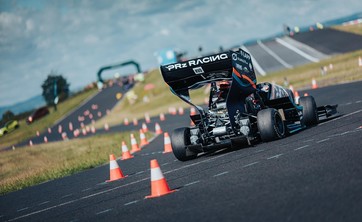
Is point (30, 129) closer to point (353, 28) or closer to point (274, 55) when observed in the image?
point (274, 55)

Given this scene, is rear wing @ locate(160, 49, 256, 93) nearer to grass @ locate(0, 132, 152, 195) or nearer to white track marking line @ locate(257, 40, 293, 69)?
grass @ locate(0, 132, 152, 195)

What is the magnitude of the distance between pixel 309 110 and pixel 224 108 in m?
2.76

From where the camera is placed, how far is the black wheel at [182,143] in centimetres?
1559

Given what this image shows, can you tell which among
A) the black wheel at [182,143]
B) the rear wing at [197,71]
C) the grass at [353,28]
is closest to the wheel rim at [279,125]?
the rear wing at [197,71]

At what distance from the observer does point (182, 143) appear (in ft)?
51.2

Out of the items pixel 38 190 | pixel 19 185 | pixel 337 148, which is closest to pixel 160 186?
pixel 337 148

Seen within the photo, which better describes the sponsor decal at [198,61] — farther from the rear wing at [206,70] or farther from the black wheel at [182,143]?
the black wheel at [182,143]

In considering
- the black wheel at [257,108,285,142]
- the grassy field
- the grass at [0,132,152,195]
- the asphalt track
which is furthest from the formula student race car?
the grassy field

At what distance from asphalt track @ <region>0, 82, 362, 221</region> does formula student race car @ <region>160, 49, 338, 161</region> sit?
1.02 feet

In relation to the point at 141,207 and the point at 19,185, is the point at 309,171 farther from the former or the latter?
the point at 19,185

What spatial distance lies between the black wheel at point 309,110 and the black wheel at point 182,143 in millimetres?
3169

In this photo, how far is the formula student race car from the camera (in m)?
14.9

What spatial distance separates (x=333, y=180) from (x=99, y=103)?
73.9 m

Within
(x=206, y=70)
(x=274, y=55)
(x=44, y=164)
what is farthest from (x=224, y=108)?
(x=274, y=55)
